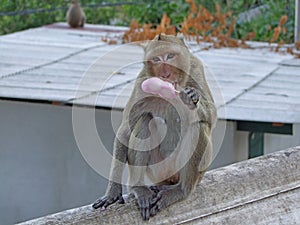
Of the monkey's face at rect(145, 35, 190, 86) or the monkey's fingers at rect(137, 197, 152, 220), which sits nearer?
the monkey's fingers at rect(137, 197, 152, 220)

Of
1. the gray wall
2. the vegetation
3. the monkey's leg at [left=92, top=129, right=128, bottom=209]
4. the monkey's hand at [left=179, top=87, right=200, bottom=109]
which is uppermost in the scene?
the monkey's hand at [left=179, top=87, right=200, bottom=109]

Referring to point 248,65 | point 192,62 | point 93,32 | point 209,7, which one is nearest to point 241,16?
point 209,7

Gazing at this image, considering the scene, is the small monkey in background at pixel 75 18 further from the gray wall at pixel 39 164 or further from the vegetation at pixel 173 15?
the gray wall at pixel 39 164

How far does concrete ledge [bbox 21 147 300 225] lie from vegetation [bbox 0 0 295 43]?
7.59m

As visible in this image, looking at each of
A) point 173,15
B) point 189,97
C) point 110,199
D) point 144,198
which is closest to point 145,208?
point 144,198

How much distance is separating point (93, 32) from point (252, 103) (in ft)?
16.6

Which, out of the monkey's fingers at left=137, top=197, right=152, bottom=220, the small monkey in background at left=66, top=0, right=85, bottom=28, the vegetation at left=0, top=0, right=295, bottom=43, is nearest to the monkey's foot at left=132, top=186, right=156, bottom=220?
the monkey's fingers at left=137, top=197, right=152, bottom=220

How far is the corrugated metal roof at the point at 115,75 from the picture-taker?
5660mm

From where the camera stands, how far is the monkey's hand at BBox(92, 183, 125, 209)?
8.04 feet

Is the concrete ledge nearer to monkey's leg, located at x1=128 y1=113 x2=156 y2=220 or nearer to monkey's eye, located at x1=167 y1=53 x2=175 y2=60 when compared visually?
monkey's leg, located at x1=128 y1=113 x2=156 y2=220

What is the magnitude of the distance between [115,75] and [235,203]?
4634 mm

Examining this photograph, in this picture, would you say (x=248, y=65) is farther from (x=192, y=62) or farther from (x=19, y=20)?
(x=19, y=20)

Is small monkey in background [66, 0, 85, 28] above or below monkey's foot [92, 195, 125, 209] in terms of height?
below

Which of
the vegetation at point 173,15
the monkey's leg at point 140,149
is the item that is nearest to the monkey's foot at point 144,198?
the monkey's leg at point 140,149
